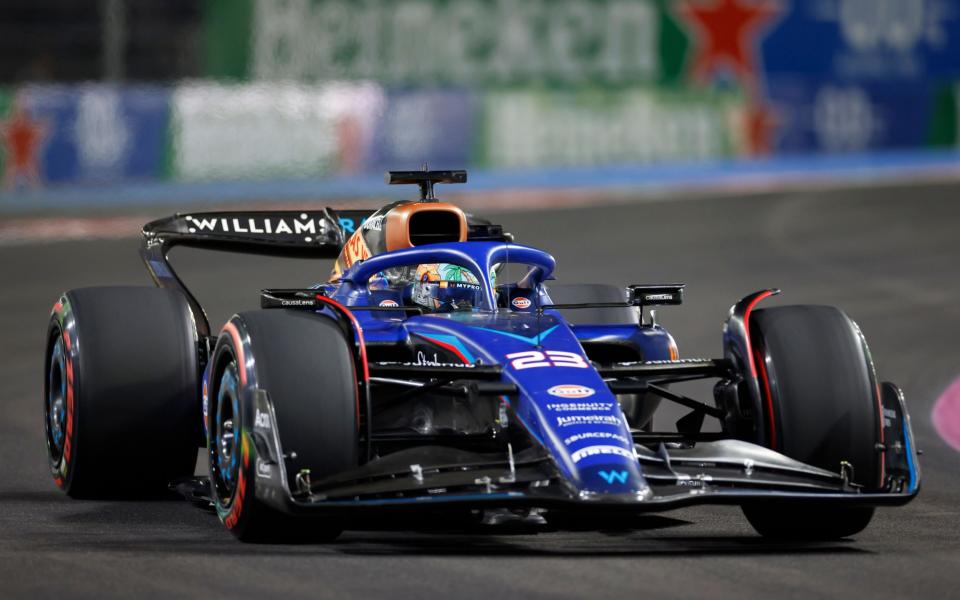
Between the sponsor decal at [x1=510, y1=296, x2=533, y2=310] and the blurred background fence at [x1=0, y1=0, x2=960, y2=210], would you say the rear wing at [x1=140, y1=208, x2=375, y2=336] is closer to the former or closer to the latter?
the sponsor decal at [x1=510, y1=296, x2=533, y2=310]

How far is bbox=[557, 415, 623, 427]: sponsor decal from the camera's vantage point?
7691mm

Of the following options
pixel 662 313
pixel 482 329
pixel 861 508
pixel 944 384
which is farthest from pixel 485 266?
pixel 662 313

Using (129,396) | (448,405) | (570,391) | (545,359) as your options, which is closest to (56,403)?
(129,396)

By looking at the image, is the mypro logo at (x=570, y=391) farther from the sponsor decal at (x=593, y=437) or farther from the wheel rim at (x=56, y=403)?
the wheel rim at (x=56, y=403)

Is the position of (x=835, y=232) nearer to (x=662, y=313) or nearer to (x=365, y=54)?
(x=662, y=313)

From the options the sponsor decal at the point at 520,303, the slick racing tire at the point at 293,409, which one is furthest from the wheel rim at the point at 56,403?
the sponsor decal at the point at 520,303

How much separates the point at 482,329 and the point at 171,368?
190 centimetres

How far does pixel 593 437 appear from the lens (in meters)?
7.62

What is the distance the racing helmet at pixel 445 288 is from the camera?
9.51m

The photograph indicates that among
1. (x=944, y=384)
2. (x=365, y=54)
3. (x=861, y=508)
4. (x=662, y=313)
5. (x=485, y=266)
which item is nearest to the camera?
(x=861, y=508)

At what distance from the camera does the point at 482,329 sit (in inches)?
336

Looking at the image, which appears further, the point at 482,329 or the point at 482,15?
the point at 482,15

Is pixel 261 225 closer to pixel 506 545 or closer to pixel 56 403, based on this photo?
pixel 56 403

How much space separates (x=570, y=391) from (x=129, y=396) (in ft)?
8.80
